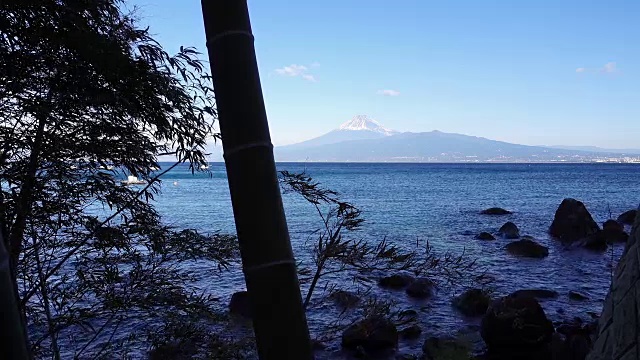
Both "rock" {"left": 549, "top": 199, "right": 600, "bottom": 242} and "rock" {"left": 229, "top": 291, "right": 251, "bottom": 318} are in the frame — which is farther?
"rock" {"left": 549, "top": 199, "right": 600, "bottom": 242}

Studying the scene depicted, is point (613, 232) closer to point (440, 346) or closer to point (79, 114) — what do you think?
point (440, 346)

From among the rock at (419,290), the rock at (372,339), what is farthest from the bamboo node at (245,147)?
the rock at (419,290)

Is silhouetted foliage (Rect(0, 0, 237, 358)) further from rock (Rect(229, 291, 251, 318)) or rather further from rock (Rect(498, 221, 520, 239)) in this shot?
rock (Rect(498, 221, 520, 239))

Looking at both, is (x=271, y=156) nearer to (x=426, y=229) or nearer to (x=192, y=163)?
(x=192, y=163)

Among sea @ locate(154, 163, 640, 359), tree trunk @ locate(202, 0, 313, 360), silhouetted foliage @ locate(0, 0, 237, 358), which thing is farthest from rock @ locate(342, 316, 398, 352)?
tree trunk @ locate(202, 0, 313, 360)

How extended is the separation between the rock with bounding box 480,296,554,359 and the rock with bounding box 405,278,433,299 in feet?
15.8

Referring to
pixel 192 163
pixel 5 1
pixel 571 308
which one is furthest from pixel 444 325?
pixel 5 1

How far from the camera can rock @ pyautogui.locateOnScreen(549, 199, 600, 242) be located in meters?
25.5

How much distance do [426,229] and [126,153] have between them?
26.4 metres

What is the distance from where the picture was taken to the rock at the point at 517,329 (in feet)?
33.8

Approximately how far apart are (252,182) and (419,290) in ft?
48.9

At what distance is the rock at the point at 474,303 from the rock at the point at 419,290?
5.19 ft

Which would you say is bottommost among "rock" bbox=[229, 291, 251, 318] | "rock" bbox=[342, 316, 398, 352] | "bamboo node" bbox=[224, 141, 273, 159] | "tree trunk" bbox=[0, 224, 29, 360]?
"rock" bbox=[342, 316, 398, 352]

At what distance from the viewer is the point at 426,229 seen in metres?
29.4
